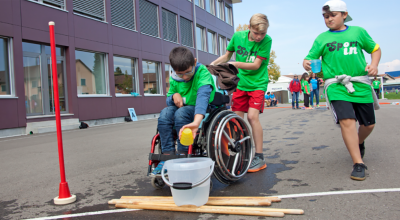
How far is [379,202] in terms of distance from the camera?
101 inches

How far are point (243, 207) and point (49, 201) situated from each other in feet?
6.23

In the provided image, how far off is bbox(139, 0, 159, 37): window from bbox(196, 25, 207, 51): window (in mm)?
6498

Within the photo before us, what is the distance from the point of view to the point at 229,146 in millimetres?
3312

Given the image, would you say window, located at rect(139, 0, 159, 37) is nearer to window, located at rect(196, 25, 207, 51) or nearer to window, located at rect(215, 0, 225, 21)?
window, located at rect(196, 25, 207, 51)

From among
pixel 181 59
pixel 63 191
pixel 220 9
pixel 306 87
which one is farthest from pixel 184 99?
pixel 220 9

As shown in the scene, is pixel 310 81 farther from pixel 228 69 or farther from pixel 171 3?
pixel 228 69

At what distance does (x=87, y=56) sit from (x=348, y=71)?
1291 centimetres

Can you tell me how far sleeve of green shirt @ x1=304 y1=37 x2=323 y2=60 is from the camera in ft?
12.0

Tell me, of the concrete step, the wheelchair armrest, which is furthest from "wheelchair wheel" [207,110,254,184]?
the concrete step

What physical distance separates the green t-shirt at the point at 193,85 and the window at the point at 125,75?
13.2 meters

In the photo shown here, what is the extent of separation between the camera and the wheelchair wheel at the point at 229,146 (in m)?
2.91

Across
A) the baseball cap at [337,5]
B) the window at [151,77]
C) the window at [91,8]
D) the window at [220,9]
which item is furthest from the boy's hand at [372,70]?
the window at [220,9]

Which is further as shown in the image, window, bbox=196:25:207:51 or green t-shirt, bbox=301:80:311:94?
window, bbox=196:25:207:51

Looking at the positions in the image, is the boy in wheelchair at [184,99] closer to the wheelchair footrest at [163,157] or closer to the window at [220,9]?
the wheelchair footrest at [163,157]
